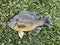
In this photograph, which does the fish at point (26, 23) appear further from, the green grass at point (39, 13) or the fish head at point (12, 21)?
the green grass at point (39, 13)

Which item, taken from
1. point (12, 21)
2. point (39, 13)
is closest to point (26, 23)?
point (12, 21)

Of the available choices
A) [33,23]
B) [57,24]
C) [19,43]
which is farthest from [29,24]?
[57,24]

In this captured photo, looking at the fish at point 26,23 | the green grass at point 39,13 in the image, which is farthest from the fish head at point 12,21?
the green grass at point 39,13

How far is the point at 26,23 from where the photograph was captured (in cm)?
376

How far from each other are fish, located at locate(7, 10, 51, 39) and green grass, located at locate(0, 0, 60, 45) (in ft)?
0.49

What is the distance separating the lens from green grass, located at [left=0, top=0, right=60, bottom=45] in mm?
3955

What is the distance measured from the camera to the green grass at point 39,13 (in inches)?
156

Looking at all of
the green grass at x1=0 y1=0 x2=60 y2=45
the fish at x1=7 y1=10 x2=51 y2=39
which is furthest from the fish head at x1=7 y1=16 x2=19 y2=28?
the green grass at x1=0 y1=0 x2=60 y2=45

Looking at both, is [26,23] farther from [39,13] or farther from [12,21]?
[39,13]

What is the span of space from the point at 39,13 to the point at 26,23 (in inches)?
20.6

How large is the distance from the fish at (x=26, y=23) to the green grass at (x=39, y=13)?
0.15 meters

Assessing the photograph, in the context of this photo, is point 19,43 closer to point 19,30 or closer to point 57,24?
point 19,30

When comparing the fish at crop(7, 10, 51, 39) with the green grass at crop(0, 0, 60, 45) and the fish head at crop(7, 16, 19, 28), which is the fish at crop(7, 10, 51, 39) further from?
the green grass at crop(0, 0, 60, 45)

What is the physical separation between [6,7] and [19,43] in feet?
1.85
